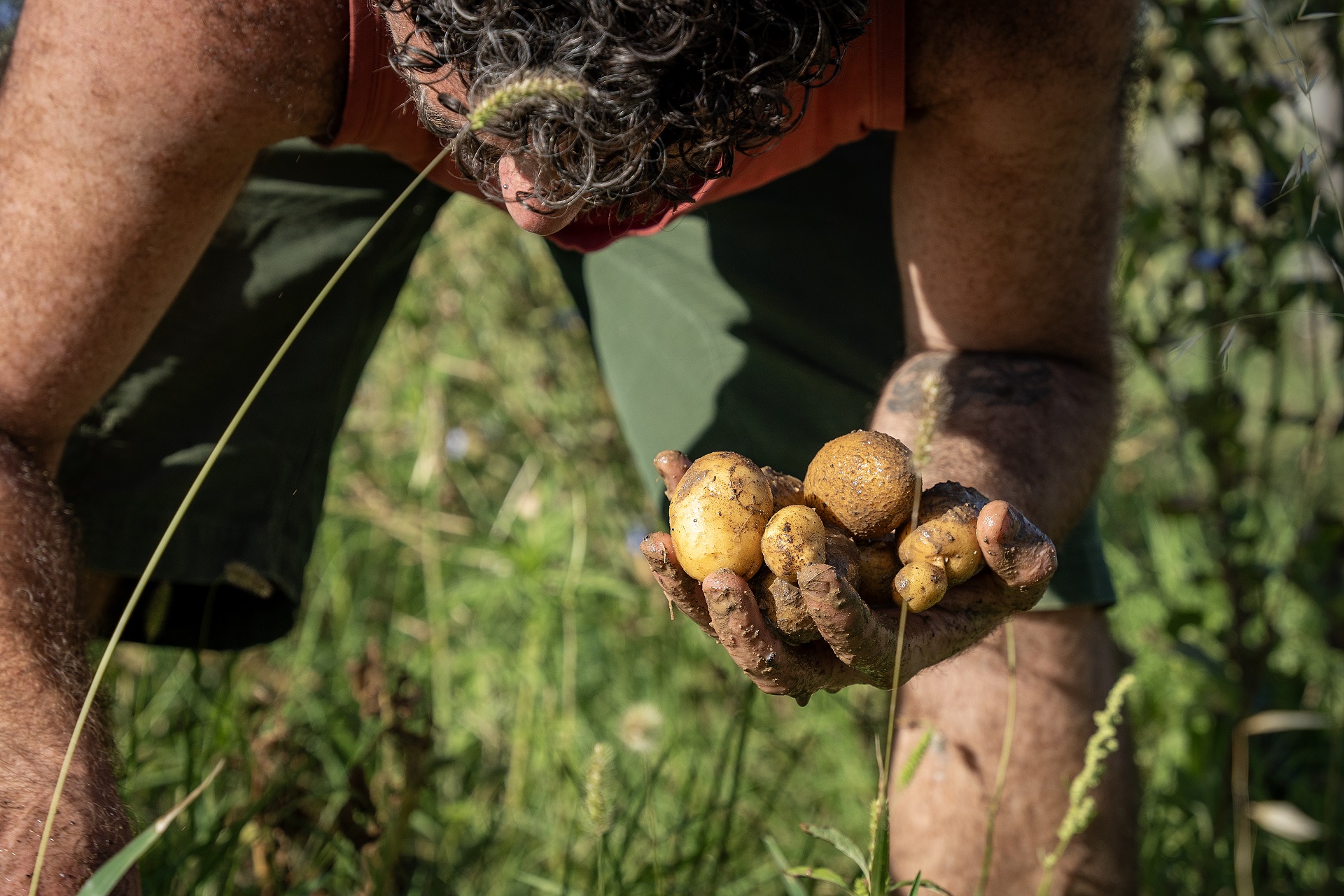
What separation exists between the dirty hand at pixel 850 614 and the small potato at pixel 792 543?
0.16 feet

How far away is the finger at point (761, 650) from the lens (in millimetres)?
1070

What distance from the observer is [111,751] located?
1377 millimetres

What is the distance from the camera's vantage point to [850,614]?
1.04 meters

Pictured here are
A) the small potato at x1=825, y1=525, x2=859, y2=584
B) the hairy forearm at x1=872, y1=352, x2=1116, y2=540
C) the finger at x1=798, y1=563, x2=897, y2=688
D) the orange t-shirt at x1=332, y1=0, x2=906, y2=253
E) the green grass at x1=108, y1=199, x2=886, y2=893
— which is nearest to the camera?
the finger at x1=798, y1=563, x2=897, y2=688

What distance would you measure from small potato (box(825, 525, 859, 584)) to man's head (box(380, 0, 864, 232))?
1.53ft

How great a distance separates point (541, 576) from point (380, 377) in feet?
4.30

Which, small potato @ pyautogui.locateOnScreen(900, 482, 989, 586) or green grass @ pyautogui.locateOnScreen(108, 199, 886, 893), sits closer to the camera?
small potato @ pyautogui.locateOnScreen(900, 482, 989, 586)

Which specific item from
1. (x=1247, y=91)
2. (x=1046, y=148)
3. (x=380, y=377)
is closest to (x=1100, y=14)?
(x=1046, y=148)

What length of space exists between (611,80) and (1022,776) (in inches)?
56.6

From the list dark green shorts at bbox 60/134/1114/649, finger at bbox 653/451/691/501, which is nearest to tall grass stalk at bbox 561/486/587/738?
dark green shorts at bbox 60/134/1114/649

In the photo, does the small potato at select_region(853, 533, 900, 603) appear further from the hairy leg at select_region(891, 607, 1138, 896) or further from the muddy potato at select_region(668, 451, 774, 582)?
the hairy leg at select_region(891, 607, 1138, 896)

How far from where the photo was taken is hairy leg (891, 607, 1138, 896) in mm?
1933

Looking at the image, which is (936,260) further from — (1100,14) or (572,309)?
(572,309)

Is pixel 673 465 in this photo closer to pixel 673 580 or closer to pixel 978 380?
pixel 673 580
